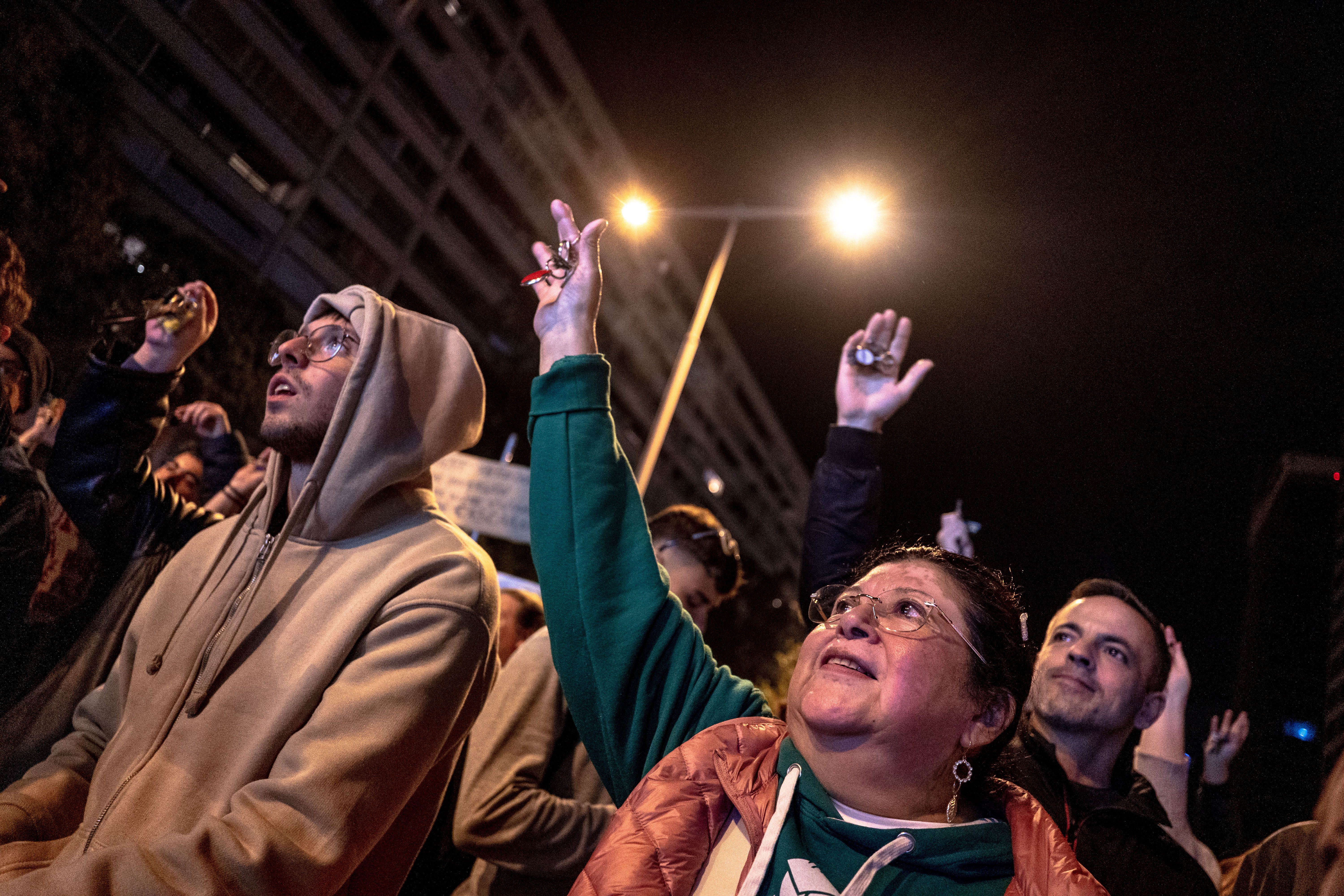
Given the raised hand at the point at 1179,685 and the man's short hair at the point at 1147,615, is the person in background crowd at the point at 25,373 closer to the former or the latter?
the man's short hair at the point at 1147,615

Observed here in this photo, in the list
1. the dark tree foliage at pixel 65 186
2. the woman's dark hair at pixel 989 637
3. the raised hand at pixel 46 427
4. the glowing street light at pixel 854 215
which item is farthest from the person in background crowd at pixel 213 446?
the glowing street light at pixel 854 215

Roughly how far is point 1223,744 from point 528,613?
338 centimetres

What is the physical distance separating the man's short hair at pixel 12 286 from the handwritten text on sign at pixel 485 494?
348 centimetres

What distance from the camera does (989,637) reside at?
191 cm

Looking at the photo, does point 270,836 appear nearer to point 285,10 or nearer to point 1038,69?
point 285,10

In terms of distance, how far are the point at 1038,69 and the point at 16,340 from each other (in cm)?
382

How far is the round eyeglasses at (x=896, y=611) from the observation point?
73.4 inches

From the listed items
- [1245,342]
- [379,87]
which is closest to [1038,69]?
[1245,342]

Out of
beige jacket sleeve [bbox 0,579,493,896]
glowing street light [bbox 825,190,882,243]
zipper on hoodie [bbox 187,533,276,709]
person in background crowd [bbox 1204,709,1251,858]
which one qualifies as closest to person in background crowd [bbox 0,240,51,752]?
zipper on hoodie [bbox 187,533,276,709]

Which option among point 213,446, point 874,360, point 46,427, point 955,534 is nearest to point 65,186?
point 46,427

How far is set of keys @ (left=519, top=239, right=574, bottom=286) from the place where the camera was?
7.14 ft

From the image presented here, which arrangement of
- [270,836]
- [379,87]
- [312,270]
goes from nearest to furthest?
1. [270,836]
2. [312,270]
3. [379,87]

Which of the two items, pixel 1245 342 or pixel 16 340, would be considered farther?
pixel 1245 342

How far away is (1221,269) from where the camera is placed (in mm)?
3377
